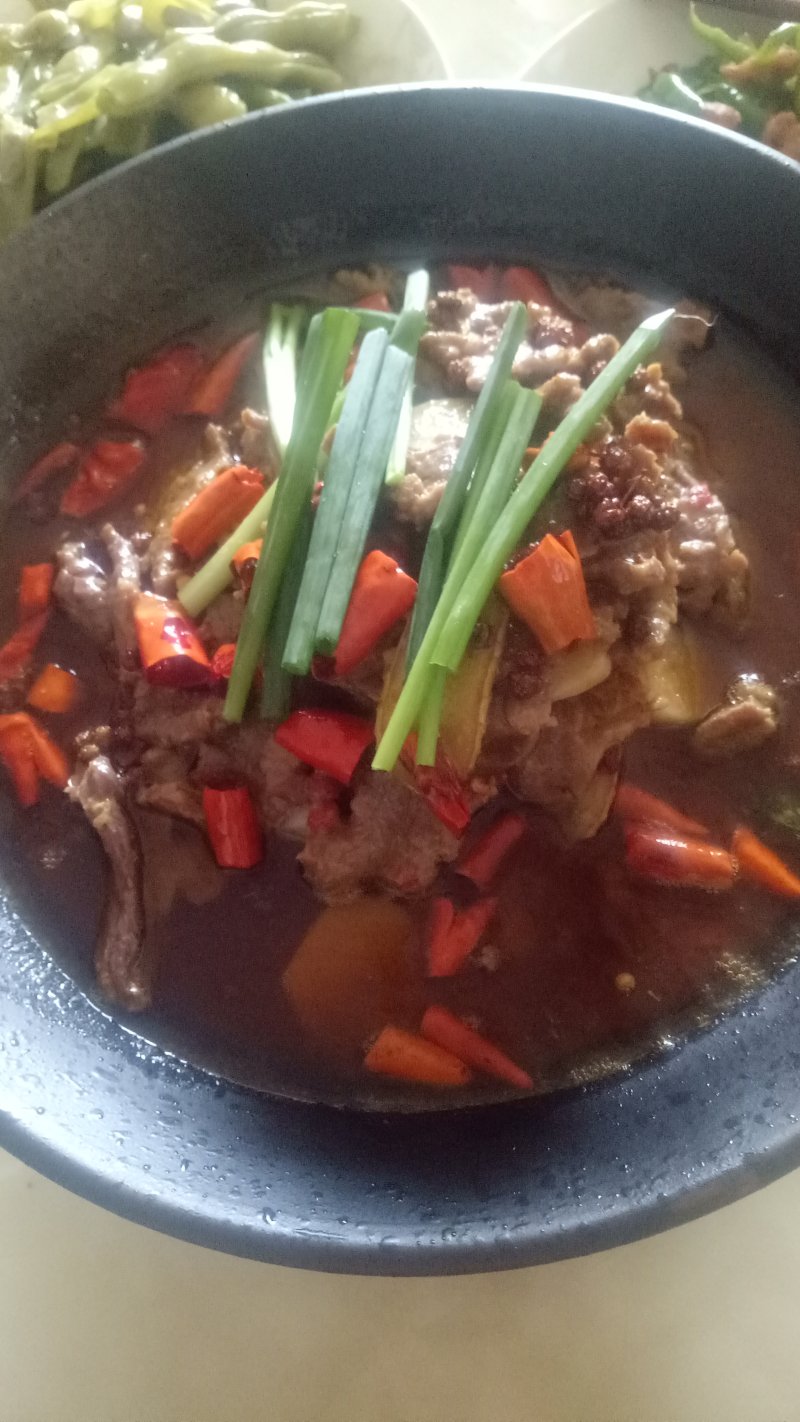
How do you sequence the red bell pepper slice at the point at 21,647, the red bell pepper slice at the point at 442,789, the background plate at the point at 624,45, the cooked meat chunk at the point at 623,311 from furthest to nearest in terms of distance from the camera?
the background plate at the point at 624,45 < the cooked meat chunk at the point at 623,311 < the red bell pepper slice at the point at 21,647 < the red bell pepper slice at the point at 442,789

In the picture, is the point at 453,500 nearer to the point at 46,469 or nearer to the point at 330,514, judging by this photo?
the point at 330,514

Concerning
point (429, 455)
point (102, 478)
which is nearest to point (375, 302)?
point (429, 455)

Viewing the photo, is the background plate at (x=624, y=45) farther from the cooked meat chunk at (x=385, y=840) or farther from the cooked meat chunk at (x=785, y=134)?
the cooked meat chunk at (x=385, y=840)

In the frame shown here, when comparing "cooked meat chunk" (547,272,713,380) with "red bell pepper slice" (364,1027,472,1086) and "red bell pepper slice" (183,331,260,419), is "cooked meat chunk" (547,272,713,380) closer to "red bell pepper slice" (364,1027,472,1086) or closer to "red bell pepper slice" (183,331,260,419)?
"red bell pepper slice" (183,331,260,419)

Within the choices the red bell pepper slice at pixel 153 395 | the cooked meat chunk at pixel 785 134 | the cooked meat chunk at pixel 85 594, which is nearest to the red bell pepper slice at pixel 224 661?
the cooked meat chunk at pixel 85 594

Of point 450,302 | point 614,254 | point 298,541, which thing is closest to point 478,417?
point 298,541

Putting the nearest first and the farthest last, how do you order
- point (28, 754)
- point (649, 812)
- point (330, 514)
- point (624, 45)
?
point (330, 514) → point (649, 812) → point (28, 754) → point (624, 45)
